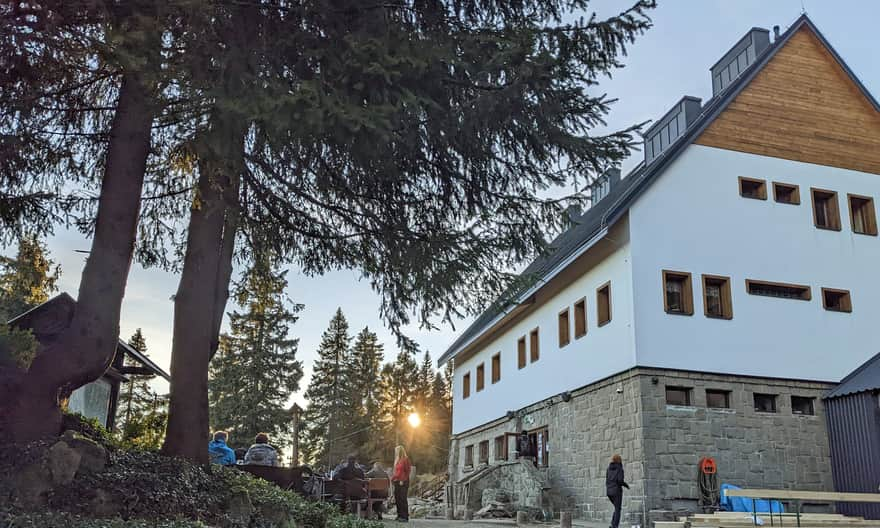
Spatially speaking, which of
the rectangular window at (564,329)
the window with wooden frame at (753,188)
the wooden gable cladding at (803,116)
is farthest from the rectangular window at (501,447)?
the wooden gable cladding at (803,116)

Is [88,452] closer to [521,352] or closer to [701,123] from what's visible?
[701,123]

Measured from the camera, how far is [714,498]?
1507 cm

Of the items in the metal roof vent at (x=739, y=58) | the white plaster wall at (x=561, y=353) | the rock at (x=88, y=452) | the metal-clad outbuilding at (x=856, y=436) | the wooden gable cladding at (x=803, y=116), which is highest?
the metal roof vent at (x=739, y=58)

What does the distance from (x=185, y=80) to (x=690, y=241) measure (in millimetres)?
12598

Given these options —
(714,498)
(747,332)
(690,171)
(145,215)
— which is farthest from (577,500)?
(145,215)

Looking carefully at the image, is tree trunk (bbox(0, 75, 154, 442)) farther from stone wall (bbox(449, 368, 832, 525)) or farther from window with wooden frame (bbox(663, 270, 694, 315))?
window with wooden frame (bbox(663, 270, 694, 315))

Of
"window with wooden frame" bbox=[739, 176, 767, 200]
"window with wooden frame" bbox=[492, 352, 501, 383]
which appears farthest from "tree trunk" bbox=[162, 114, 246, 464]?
"window with wooden frame" bbox=[492, 352, 501, 383]

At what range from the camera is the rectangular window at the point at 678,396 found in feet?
52.0

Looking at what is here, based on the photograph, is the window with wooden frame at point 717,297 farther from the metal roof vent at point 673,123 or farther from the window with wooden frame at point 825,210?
the metal roof vent at point 673,123

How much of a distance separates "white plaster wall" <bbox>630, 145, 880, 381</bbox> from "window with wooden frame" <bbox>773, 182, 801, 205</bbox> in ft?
0.39

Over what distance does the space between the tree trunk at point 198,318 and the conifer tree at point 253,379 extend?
27.6 m

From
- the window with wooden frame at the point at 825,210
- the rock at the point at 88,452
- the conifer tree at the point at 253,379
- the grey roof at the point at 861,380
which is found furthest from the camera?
the conifer tree at the point at 253,379

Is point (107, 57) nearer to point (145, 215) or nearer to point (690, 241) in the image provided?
point (145, 215)

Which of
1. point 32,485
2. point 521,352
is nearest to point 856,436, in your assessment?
point 521,352
